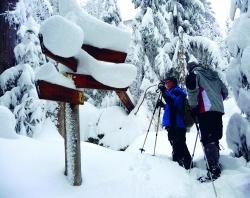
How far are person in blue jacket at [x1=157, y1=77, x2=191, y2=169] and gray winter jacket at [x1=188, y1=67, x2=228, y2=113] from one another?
0.69 metres

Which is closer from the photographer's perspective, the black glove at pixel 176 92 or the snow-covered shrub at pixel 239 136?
the snow-covered shrub at pixel 239 136

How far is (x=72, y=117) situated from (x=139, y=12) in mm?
12634

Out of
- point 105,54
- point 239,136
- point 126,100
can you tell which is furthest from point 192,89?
point 126,100

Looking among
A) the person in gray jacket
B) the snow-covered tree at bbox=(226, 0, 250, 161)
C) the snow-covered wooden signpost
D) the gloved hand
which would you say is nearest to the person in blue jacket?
the gloved hand

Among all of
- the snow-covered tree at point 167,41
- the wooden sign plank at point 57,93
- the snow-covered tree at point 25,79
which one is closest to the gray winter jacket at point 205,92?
the wooden sign plank at point 57,93

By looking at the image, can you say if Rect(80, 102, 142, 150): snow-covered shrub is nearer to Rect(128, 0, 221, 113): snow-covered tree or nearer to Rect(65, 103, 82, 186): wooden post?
Rect(128, 0, 221, 113): snow-covered tree

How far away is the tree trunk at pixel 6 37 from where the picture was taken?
8.96 meters

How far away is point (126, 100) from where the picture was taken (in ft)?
49.2

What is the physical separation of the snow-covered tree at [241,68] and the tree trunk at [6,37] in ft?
18.6

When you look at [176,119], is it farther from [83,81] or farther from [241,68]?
[83,81]

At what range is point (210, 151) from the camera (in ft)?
20.8

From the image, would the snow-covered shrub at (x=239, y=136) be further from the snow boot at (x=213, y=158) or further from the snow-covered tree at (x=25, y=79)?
the snow-covered tree at (x=25, y=79)

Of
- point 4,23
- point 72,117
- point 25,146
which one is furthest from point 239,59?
point 4,23

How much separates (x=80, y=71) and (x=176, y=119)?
9.10 feet
